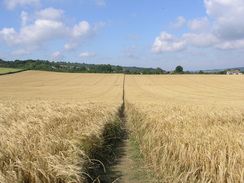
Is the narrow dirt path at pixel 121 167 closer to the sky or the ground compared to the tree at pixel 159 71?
closer to the ground

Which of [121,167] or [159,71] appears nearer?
[121,167]

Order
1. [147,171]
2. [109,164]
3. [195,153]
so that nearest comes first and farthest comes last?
[195,153] < [147,171] < [109,164]

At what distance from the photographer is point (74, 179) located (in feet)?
9.28

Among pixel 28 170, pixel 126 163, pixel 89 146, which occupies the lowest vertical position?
pixel 126 163

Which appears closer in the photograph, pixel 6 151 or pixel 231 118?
pixel 6 151

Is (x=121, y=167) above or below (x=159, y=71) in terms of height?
below

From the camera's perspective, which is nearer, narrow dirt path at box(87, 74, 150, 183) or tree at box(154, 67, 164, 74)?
narrow dirt path at box(87, 74, 150, 183)

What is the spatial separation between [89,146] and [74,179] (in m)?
1.78

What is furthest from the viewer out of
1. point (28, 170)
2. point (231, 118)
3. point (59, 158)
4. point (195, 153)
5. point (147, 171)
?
point (231, 118)

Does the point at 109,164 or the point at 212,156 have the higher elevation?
the point at 212,156

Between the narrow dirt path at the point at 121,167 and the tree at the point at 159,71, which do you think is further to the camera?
the tree at the point at 159,71

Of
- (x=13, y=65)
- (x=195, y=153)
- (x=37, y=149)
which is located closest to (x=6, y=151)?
(x=37, y=149)

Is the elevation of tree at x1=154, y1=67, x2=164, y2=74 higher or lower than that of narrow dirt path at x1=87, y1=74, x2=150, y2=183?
higher

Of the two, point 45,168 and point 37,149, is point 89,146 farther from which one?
point 45,168
